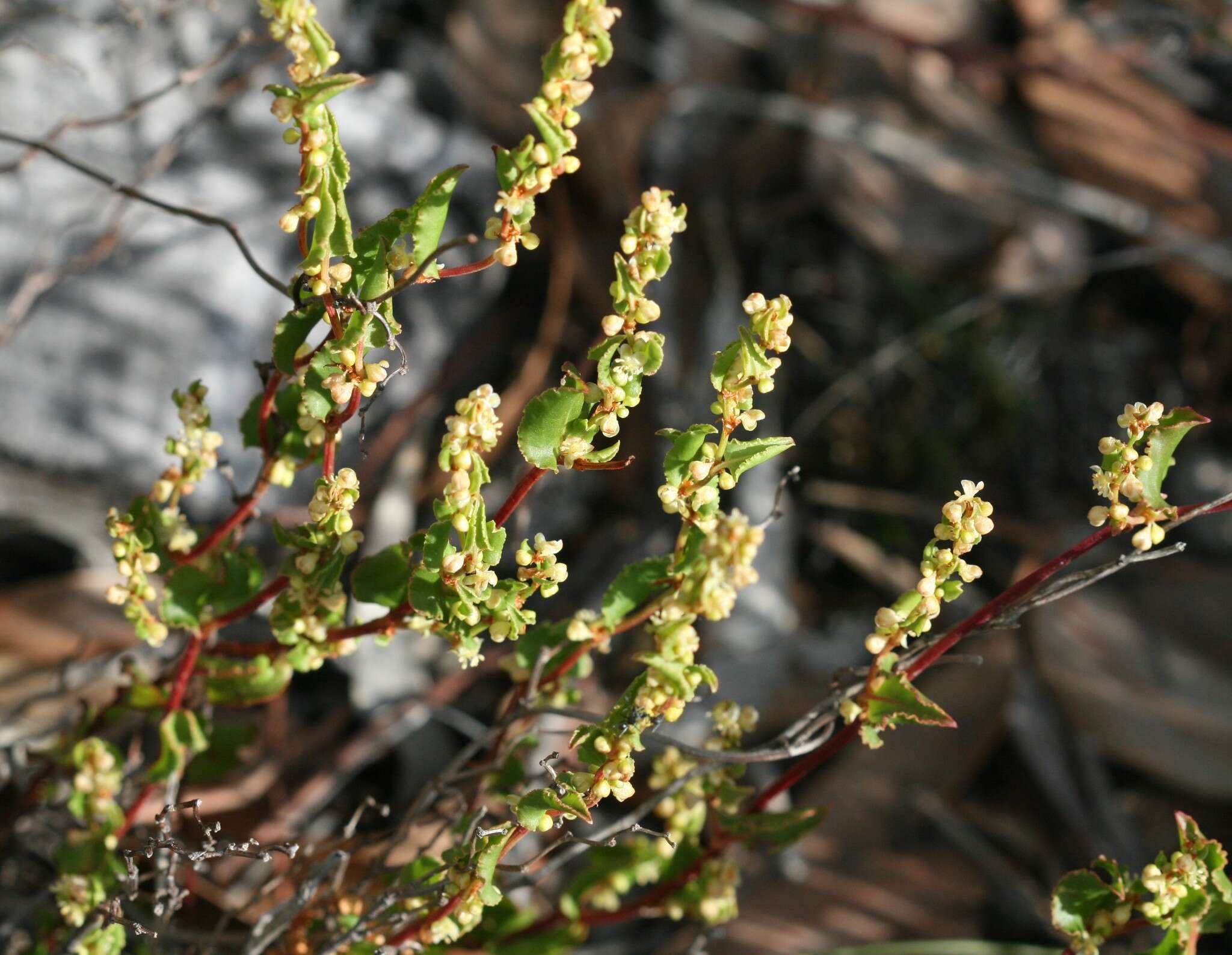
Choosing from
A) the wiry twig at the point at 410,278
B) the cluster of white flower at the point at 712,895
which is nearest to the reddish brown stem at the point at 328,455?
the wiry twig at the point at 410,278

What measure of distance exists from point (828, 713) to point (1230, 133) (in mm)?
1988

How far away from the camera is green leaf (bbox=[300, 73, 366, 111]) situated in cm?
62

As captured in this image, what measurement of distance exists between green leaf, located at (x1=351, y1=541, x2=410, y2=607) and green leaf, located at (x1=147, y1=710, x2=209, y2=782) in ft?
0.71

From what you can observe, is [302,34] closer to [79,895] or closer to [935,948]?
[79,895]

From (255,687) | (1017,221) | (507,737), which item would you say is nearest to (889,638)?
(507,737)

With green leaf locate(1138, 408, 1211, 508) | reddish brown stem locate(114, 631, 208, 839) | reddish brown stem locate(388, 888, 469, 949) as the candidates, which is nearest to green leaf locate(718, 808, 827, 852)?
reddish brown stem locate(388, 888, 469, 949)

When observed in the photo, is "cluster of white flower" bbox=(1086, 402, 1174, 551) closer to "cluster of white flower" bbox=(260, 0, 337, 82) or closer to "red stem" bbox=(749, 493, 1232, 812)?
"red stem" bbox=(749, 493, 1232, 812)

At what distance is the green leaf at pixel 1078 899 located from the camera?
84 centimetres

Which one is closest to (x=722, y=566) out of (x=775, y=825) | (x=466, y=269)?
(x=466, y=269)

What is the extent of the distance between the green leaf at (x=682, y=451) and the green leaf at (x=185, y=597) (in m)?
0.38

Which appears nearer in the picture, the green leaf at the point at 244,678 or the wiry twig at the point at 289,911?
the wiry twig at the point at 289,911

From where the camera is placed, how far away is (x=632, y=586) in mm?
815

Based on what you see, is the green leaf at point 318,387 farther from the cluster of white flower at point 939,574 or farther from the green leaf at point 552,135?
the cluster of white flower at point 939,574

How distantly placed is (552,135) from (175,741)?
1.95ft
